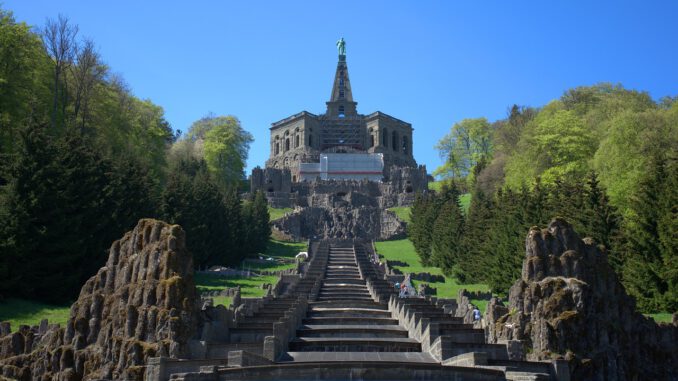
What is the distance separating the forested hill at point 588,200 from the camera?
116ft

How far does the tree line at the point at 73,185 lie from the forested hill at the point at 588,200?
66.3 ft

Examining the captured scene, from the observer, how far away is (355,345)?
25219 millimetres

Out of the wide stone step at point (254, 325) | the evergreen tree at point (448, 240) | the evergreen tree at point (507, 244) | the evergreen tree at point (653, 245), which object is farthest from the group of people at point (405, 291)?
the evergreen tree at point (448, 240)

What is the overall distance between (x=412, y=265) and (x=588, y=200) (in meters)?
29.1

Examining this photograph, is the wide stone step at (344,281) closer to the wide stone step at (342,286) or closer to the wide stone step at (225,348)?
the wide stone step at (342,286)

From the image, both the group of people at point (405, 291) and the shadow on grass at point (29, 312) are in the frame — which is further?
the group of people at point (405, 291)

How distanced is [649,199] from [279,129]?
122m

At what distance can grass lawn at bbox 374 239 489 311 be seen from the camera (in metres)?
47.4

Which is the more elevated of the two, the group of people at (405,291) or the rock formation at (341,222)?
the rock formation at (341,222)

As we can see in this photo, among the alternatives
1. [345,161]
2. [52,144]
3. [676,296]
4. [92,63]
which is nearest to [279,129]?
[345,161]

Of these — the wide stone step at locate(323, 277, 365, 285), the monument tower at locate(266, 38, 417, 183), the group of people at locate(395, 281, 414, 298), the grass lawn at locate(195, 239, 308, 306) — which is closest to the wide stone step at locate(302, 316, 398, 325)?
the group of people at locate(395, 281, 414, 298)

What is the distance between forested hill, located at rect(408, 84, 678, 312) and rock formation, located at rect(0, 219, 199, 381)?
2243 cm

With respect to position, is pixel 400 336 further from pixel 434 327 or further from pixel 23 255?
pixel 23 255

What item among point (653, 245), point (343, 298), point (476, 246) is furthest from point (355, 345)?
point (476, 246)
